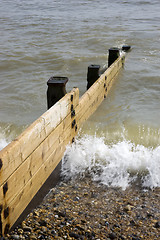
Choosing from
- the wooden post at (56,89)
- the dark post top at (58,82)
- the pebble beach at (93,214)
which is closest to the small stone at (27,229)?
the pebble beach at (93,214)

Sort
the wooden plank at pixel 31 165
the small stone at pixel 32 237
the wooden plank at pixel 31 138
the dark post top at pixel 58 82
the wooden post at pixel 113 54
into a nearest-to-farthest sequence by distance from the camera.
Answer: the wooden plank at pixel 31 138 → the wooden plank at pixel 31 165 → the small stone at pixel 32 237 → the dark post top at pixel 58 82 → the wooden post at pixel 113 54

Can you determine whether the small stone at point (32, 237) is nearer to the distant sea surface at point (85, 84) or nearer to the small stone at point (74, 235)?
the small stone at point (74, 235)

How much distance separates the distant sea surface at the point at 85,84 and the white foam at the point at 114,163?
0.01 metres

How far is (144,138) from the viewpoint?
5820mm

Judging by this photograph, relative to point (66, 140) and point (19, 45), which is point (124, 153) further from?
point (19, 45)

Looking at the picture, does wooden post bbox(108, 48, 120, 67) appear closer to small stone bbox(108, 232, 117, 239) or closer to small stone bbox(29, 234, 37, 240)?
small stone bbox(108, 232, 117, 239)

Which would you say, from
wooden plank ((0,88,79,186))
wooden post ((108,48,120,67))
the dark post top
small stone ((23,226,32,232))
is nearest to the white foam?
wooden plank ((0,88,79,186))

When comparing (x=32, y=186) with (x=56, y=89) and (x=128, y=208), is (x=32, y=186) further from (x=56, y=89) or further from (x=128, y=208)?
(x=56, y=89)

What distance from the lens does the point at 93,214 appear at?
359 centimetres

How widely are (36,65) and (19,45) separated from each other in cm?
398

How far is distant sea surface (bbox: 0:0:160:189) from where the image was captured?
4820mm

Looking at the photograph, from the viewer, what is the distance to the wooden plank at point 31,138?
2.89m

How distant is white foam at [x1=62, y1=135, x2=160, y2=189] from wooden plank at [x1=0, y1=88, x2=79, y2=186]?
0.88m

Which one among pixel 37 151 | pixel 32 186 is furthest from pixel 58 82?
pixel 32 186
